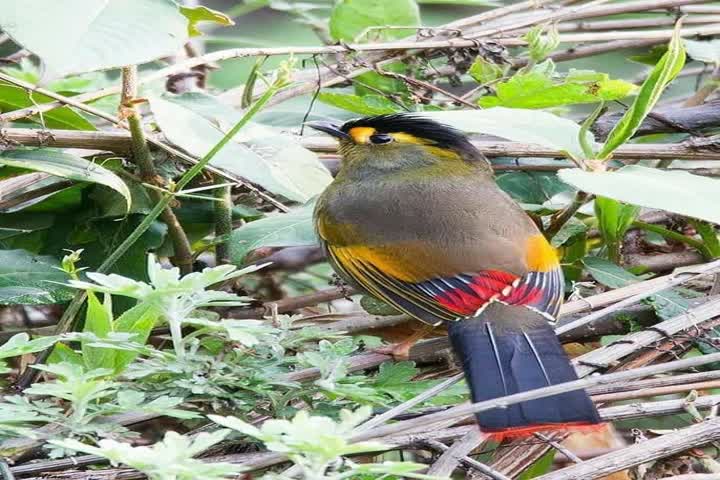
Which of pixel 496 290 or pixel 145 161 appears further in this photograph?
pixel 145 161

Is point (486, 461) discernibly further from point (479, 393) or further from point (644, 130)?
point (644, 130)

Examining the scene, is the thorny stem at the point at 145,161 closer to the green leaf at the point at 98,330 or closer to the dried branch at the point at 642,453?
the green leaf at the point at 98,330

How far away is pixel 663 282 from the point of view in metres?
2.59

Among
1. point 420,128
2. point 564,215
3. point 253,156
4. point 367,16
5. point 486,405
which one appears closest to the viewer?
point 486,405

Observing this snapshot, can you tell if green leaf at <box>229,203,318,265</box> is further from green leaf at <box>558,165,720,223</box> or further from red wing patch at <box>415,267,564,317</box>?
green leaf at <box>558,165,720,223</box>

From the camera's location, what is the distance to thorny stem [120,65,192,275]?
2.63 metres

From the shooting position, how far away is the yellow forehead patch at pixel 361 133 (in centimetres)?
333

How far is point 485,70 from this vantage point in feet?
11.1

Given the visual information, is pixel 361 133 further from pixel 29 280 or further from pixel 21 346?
pixel 21 346

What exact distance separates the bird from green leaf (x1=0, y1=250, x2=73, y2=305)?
72 cm

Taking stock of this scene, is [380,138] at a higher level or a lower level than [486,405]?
higher

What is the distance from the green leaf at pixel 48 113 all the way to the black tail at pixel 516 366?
1.13 m

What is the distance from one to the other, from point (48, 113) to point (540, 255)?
4.22 feet

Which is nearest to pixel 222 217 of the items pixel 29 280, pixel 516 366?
pixel 29 280
